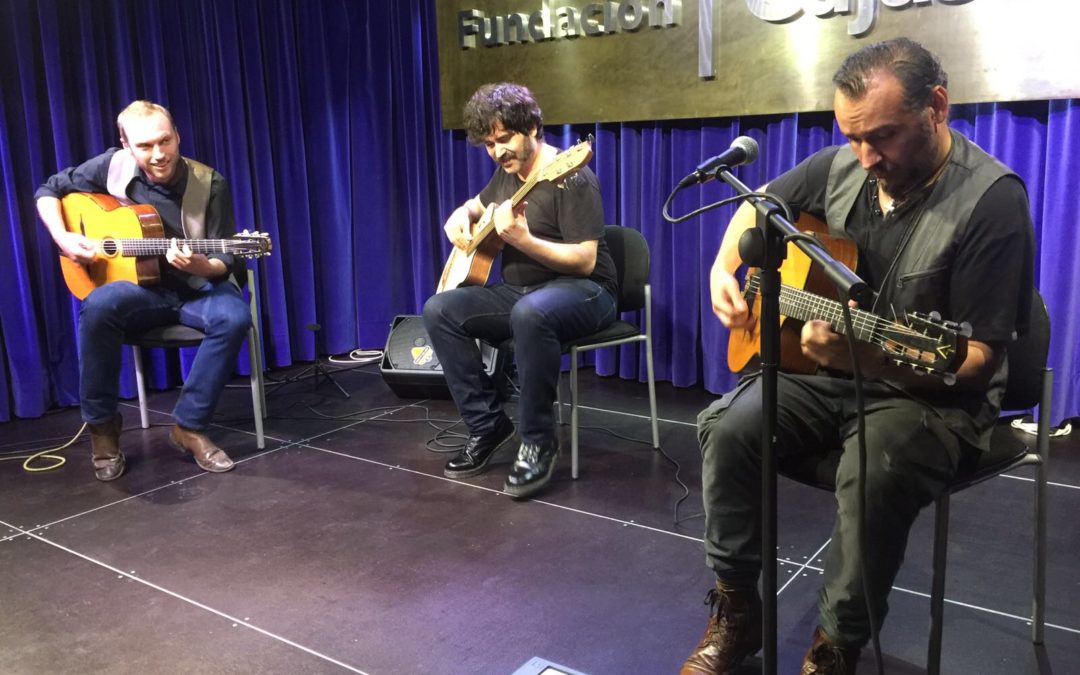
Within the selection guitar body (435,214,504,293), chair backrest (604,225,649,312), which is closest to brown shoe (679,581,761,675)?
chair backrest (604,225,649,312)

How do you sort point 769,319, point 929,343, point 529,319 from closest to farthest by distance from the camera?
point 769,319 < point 929,343 < point 529,319

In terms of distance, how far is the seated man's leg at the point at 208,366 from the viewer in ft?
10.1

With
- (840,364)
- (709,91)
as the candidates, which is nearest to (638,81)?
(709,91)

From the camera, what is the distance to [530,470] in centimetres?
276

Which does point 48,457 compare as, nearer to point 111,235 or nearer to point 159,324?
point 159,324

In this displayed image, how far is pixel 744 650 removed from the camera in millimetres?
1791

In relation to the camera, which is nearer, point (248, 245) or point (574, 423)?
point (574, 423)

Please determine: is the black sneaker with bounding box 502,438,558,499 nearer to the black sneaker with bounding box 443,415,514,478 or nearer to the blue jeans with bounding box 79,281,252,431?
the black sneaker with bounding box 443,415,514,478

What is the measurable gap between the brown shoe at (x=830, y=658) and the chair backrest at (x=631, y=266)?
1.57 metres

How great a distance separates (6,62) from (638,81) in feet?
8.22

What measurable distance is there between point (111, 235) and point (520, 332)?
149 cm

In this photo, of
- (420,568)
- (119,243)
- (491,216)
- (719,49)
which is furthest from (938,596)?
(119,243)

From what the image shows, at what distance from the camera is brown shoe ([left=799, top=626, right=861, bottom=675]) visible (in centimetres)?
162

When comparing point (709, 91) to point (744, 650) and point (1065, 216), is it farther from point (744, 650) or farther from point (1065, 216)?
point (744, 650)
